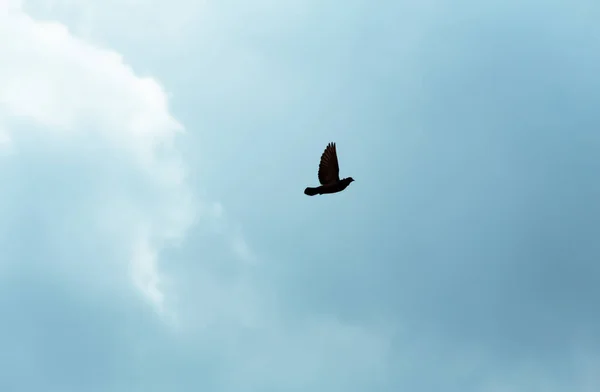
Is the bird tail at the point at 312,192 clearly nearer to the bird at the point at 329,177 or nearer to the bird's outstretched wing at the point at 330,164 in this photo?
the bird at the point at 329,177

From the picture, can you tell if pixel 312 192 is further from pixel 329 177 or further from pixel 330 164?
pixel 330 164

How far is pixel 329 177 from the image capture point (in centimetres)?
5819

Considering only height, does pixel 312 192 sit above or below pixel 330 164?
below

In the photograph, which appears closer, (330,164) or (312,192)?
(330,164)

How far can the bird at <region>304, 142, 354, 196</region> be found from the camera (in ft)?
189

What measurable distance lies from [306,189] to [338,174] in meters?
2.83

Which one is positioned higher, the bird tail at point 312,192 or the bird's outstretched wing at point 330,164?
the bird's outstretched wing at point 330,164

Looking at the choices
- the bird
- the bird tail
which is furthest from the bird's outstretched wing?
the bird tail

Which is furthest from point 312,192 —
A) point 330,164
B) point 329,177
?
point 330,164

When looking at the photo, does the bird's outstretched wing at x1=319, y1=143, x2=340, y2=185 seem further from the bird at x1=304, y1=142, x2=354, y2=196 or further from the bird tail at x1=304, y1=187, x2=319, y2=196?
the bird tail at x1=304, y1=187, x2=319, y2=196

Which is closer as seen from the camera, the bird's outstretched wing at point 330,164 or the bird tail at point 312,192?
the bird's outstretched wing at point 330,164

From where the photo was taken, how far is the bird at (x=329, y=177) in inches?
2272

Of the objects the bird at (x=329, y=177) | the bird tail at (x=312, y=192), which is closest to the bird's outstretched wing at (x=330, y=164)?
the bird at (x=329, y=177)

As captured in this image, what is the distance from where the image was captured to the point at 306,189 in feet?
193
